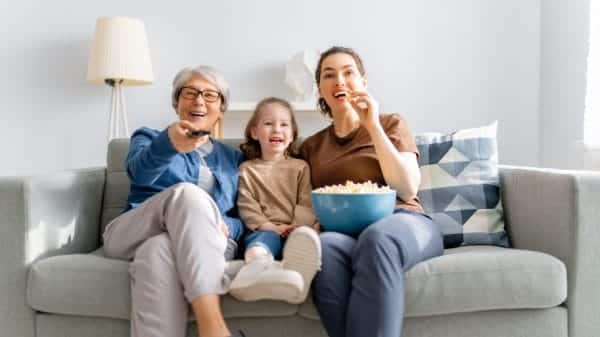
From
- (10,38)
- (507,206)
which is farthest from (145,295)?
(10,38)

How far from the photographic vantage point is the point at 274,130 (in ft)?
6.24

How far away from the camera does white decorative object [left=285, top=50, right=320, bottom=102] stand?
3120mm

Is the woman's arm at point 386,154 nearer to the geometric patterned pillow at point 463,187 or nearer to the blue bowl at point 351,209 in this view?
the blue bowl at point 351,209

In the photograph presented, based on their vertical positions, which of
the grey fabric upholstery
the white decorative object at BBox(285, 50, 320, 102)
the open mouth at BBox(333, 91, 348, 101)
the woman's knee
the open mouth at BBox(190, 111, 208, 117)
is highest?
the white decorative object at BBox(285, 50, 320, 102)

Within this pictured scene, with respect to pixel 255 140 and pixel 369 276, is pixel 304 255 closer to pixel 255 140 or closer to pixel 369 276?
pixel 369 276

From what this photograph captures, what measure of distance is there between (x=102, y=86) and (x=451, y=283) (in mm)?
2433

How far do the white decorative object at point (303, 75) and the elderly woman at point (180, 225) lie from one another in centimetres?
129

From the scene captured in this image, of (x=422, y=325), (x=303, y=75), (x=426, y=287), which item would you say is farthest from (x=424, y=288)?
(x=303, y=75)

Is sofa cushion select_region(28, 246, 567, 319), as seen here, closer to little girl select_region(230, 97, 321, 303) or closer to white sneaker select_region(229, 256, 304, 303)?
white sneaker select_region(229, 256, 304, 303)

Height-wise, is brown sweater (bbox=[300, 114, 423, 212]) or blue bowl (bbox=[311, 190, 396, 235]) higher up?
brown sweater (bbox=[300, 114, 423, 212])

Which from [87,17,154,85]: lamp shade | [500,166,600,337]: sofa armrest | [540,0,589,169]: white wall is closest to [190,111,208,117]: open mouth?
[500,166,600,337]: sofa armrest

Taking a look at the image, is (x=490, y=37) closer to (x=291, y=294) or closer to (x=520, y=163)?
(x=520, y=163)

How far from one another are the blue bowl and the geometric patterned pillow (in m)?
0.38

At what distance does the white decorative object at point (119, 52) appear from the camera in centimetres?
296
